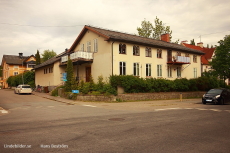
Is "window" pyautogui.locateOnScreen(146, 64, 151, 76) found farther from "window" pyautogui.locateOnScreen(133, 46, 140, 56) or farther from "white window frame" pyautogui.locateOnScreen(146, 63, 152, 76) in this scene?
"window" pyautogui.locateOnScreen(133, 46, 140, 56)

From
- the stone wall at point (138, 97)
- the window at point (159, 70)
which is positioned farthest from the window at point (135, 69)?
the window at point (159, 70)

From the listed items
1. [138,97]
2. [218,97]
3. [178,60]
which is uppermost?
[178,60]

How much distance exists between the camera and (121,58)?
25.2 meters

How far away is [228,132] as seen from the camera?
7.00m

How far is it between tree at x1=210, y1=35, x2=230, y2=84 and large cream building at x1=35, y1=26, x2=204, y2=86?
12.5ft

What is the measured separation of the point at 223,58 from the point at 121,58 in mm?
18582

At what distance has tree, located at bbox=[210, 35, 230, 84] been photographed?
104 feet

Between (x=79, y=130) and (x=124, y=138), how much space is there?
197cm

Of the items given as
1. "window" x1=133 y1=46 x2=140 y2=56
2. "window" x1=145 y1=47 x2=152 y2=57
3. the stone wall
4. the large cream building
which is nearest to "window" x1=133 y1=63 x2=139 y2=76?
the large cream building

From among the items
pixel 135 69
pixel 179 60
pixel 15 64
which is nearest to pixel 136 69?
pixel 135 69

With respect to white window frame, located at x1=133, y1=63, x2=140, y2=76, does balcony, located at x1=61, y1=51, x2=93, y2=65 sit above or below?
above

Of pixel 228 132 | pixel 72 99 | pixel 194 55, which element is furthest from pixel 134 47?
pixel 228 132

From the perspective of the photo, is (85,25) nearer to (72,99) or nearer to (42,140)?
(72,99)

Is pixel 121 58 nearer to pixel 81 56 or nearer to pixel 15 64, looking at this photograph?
pixel 81 56
